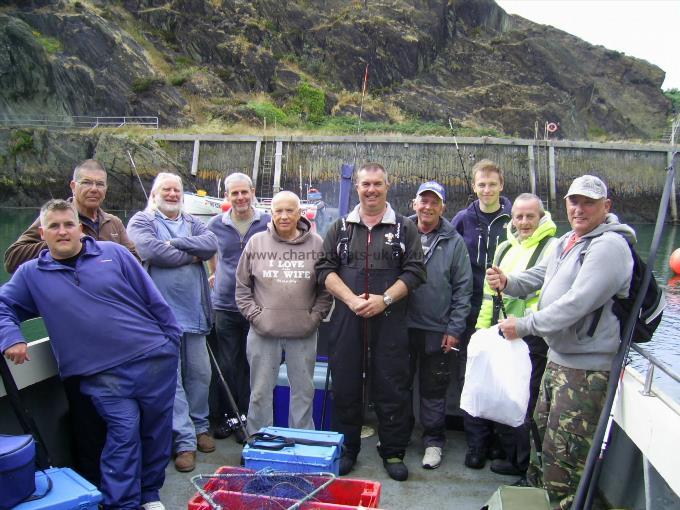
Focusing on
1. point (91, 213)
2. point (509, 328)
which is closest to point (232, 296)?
point (91, 213)

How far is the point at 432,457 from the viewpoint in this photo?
12.1ft

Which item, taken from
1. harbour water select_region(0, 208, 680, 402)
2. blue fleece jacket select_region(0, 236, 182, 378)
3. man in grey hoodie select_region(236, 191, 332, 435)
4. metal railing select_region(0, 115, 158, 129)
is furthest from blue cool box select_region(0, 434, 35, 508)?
metal railing select_region(0, 115, 158, 129)

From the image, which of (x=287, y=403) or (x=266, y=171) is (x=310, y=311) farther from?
(x=266, y=171)

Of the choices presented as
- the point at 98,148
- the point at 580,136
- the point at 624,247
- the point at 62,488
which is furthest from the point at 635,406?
the point at 580,136

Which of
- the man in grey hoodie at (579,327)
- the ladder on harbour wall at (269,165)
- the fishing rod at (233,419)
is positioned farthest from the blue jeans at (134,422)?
the ladder on harbour wall at (269,165)

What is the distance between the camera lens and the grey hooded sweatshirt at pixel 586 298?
2.55 meters

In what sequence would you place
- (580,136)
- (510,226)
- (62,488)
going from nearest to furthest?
1. (62,488)
2. (510,226)
3. (580,136)

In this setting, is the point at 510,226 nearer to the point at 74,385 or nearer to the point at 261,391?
the point at 261,391

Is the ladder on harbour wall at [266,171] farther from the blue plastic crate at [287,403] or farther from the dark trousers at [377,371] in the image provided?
the dark trousers at [377,371]

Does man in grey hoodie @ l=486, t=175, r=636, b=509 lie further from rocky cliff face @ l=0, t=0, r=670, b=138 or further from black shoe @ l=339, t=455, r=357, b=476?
rocky cliff face @ l=0, t=0, r=670, b=138

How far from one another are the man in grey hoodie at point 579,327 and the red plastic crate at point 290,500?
95 centimetres

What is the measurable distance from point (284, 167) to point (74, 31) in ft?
56.0

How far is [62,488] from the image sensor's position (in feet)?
7.84

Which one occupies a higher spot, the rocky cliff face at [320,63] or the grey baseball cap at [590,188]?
the rocky cliff face at [320,63]
